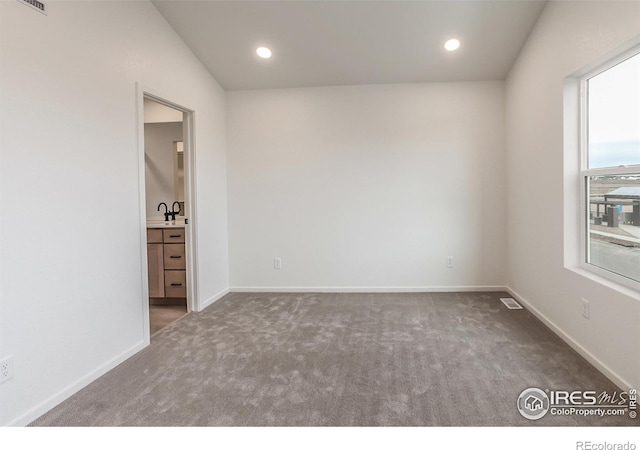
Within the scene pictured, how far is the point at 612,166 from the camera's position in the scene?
2.72 meters

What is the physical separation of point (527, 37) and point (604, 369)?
2.97 meters

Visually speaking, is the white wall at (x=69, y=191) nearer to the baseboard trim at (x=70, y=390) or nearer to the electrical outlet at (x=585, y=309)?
the baseboard trim at (x=70, y=390)

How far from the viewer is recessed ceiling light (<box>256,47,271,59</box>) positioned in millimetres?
4141

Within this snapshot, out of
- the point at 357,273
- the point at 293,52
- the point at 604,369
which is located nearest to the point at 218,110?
the point at 293,52

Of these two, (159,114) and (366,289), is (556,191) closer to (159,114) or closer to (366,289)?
(366,289)

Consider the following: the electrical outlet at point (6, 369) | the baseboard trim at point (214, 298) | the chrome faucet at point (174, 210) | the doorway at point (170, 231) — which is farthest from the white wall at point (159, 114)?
the electrical outlet at point (6, 369)

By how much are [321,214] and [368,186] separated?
0.65m

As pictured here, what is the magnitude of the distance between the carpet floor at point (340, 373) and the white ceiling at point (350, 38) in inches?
101

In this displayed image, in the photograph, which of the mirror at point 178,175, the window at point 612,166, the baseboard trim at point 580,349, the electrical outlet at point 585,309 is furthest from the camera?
the mirror at point 178,175

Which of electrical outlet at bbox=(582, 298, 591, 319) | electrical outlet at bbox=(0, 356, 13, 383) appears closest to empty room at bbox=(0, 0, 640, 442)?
electrical outlet at bbox=(0, 356, 13, 383)

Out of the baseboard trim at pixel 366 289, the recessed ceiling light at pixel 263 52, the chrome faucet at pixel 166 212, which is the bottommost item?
the baseboard trim at pixel 366 289

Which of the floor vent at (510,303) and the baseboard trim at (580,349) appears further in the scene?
the floor vent at (510,303)

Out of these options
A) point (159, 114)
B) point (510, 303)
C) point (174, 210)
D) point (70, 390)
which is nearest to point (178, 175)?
point (174, 210)

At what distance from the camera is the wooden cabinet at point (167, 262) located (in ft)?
14.4
